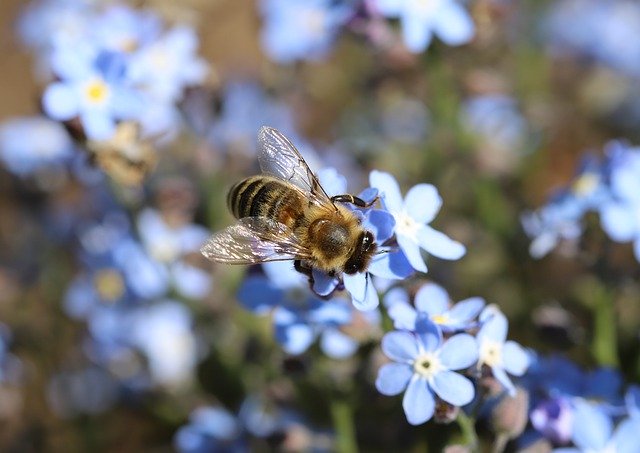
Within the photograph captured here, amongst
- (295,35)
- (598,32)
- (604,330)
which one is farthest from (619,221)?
(598,32)

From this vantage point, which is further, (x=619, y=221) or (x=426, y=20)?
(x=426, y=20)

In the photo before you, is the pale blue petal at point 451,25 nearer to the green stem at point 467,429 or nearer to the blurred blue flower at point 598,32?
the green stem at point 467,429

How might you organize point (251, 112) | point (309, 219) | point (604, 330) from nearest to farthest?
1. point (309, 219)
2. point (604, 330)
3. point (251, 112)

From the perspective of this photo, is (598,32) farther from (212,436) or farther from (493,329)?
(493,329)

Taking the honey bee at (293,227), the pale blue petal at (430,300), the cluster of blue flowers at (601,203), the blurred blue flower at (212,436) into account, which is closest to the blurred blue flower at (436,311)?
the pale blue petal at (430,300)

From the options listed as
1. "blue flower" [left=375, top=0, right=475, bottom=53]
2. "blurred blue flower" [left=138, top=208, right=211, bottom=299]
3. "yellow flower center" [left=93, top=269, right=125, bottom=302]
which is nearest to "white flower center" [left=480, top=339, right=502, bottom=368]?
"blue flower" [left=375, top=0, right=475, bottom=53]

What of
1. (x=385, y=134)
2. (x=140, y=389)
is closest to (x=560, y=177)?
(x=385, y=134)

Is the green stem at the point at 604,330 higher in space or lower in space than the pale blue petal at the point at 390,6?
lower
